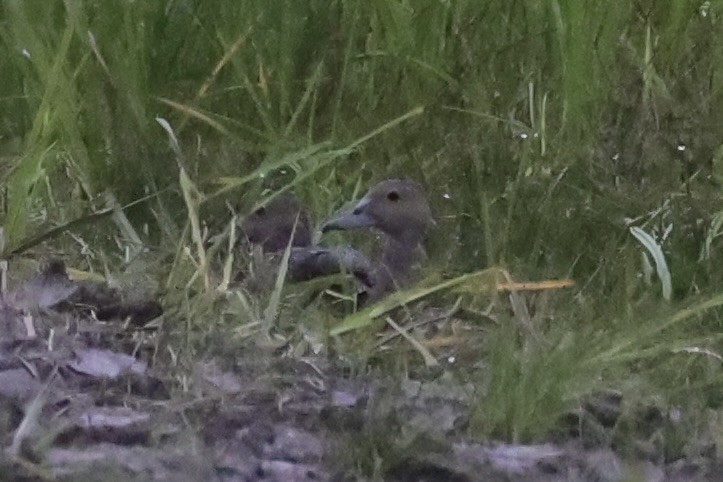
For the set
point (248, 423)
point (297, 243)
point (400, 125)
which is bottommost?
point (297, 243)

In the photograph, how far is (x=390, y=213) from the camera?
7.89 feet

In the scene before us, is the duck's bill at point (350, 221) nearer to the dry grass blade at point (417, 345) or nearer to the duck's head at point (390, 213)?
the duck's head at point (390, 213)

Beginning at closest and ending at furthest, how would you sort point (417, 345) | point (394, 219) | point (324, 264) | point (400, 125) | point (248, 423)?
point (248, 423), point (417, 345), point (324, 264), point (394, 219), point (400, 125)

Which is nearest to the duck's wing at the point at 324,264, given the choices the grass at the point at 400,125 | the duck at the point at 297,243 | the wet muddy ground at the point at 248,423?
the duck at the point at 297,243

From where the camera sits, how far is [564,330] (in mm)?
1783

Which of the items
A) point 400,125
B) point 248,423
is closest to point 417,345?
point 248,423

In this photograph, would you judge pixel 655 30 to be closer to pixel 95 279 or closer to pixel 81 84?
pixel 81 84

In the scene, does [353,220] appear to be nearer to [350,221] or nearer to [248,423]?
[350,221]

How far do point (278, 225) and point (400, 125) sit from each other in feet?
1.10

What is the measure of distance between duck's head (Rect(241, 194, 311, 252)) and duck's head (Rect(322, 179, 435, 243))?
0.21ft

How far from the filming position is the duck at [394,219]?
240 centimetres

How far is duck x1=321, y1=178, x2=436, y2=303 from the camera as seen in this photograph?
240 cm

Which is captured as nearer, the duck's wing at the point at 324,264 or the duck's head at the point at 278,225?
the duck's wing at the point at 324,264

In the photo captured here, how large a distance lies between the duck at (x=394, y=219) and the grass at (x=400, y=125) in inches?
2.5
